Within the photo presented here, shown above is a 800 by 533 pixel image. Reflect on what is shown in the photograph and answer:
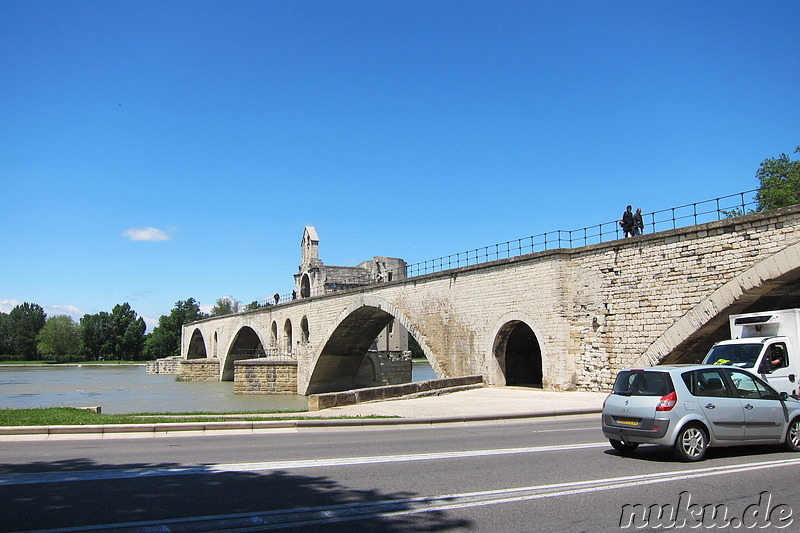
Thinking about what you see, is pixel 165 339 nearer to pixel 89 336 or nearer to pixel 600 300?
pixel 89 336

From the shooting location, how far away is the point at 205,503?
584cm

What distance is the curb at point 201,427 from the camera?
1118cm

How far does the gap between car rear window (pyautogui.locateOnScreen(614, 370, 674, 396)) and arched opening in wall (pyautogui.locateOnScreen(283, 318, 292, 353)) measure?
44090 millimetres

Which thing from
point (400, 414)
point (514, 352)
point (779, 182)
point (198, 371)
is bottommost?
point (198, 371)

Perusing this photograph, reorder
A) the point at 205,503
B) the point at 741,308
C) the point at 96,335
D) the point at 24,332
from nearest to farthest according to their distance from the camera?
1. the point at 205,503
2. the point at 741,308
3. the point at 24,332
4. the point at 96,335

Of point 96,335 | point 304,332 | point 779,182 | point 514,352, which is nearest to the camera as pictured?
point 514,352

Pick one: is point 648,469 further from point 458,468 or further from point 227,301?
point 227,301

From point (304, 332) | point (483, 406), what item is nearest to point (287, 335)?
point (304, 332)

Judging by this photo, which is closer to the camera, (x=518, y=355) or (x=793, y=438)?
(x=793, y=438)

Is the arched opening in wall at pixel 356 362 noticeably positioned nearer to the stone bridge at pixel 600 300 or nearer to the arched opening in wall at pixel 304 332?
the arched opening in wall at pixel 304 332

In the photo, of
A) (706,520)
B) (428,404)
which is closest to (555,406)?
(428,404)

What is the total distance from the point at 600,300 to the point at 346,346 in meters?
25.9

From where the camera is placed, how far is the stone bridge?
1650 centimetres

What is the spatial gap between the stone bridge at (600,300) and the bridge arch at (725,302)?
27mm
